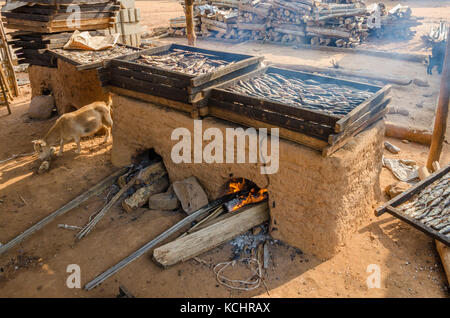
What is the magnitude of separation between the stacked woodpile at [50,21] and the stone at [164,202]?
19.5 feet

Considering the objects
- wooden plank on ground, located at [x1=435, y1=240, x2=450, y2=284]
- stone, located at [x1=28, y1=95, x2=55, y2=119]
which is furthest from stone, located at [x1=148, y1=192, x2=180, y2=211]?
stone, located at [x1=28, y1=95, x2=55, y2=119]

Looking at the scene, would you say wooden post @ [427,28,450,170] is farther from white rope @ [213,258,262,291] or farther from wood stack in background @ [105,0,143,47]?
wood stack in background @ [105,0,143,47]

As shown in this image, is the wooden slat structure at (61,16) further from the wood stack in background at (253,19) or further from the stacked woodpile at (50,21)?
the wood stack in background at (253,19)

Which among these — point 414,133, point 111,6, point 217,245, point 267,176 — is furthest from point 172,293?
point 111,6

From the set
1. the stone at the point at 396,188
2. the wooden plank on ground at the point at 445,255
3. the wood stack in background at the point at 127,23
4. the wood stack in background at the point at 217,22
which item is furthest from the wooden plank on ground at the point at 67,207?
the wood stack in background at the point at 217,22

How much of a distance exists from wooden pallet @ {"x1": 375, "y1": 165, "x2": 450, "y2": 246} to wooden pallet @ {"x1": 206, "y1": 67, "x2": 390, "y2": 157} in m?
1.19

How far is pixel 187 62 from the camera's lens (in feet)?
22.1

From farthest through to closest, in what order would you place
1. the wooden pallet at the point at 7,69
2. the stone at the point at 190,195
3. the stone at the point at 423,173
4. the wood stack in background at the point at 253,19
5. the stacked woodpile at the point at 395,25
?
the stacked woodpile at the point at 395,25 → the wood stack in background at the point at 253,19 → the wooden pallet at the point at 7,69 → the stone at the point at 423,173 → the stone at the point at 190,195

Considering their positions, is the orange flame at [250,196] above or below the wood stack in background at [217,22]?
below

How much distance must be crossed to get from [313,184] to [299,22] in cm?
1504

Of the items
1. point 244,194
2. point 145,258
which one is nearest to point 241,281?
point 145,258

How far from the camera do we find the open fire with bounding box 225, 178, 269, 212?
5483 millimetres

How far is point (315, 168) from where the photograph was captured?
179 inches

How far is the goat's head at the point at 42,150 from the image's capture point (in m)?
7.16
